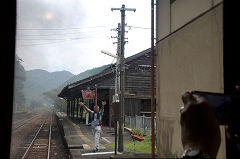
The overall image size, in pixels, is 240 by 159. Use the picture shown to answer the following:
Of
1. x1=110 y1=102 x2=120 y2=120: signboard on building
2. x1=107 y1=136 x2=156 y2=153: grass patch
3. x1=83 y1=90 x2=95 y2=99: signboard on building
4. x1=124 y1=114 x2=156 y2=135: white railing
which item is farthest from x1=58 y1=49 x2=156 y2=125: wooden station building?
x1=110 y1=102 x2=120 y2=120: signboard on building

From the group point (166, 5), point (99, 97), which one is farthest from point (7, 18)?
point (99, 97)

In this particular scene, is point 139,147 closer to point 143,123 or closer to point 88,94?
point 143,123

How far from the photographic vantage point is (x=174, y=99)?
18.4ft

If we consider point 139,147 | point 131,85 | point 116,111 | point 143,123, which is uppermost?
point 131,85

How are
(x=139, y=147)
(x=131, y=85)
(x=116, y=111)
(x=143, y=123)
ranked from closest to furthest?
(x=116, y=111)
(x=139, y=147)
(x=143, y=123)
(x=131, y=85)

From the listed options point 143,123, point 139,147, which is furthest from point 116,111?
point 143,123

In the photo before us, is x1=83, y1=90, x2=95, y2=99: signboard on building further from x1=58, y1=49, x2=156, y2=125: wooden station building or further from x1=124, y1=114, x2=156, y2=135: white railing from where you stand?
x1=124, y1=114, x2=156, y2=135: white railing

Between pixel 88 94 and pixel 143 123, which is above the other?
pixel 88 94

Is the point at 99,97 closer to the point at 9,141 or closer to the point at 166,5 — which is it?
the point at 166,5

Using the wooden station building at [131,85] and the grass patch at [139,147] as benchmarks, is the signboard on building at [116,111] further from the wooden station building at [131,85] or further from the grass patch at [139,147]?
the wooden station building at [131,85]

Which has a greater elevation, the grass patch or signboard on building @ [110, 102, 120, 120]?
signboard on building @ [110, 102, 120, 120]

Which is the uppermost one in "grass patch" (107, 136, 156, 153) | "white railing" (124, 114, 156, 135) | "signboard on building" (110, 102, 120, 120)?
"signboard on building" (110, 102, 120, 120)

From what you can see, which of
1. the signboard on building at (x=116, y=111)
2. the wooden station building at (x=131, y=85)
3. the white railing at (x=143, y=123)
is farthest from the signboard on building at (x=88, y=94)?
the signboard on building at (x=116, y=111)

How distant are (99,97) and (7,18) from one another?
20.7 m
